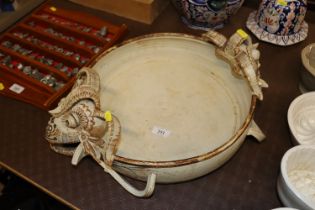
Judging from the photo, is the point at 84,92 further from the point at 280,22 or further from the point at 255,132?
the point at 280,22

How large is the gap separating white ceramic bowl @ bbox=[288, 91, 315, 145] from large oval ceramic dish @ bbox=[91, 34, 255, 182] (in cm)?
9

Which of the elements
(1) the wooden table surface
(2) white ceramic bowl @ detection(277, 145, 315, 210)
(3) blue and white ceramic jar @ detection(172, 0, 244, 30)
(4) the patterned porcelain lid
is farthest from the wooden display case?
(2) white ceramic bowl @ detection(277, 145, 315, 210)

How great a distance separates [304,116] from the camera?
600mm

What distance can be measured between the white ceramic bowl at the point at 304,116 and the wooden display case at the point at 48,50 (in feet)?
1.37

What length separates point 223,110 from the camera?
0.62m

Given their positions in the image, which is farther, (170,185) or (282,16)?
(282,16)

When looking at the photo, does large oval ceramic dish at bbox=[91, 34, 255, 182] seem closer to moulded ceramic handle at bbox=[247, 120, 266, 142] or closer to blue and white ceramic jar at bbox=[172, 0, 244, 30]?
moulded ceramic handle at bbox=[247, 120, 266, 142]

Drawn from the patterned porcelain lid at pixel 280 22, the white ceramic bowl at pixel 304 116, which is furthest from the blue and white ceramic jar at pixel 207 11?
the white ceramic bowl at pixel 304 116

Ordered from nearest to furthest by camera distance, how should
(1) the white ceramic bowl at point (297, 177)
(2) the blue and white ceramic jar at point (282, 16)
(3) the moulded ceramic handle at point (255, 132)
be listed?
(1) the white ceramic bowl at point (297, 177)
(3) the moulded ceramic handle at point (255, 132)
(2) the blue and white ceramic jar at point (282, 16)

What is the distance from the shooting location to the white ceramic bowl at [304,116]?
0.58 metres

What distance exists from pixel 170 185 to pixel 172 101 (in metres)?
0.17

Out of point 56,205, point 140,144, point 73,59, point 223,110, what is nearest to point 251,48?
point 223,110

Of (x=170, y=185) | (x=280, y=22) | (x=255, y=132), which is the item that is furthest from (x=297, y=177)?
(x=280, y=22)

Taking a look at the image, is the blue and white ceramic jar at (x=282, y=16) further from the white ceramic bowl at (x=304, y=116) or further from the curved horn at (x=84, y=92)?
the curved horn at (x=84, y=92)
